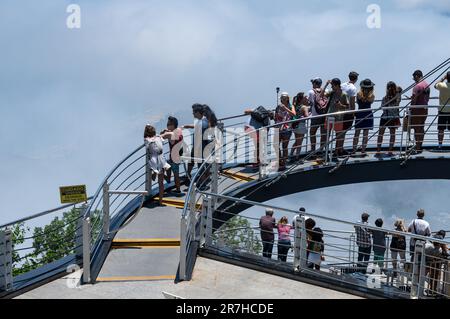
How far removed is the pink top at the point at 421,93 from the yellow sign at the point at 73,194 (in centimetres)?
856

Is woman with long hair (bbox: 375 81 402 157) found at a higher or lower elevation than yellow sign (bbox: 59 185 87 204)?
higher

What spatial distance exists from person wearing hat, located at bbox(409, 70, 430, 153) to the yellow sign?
799 cm

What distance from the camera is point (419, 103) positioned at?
62.2 ft

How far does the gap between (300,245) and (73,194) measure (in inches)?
153

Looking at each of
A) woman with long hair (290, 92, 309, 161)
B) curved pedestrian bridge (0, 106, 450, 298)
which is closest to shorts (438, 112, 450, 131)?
curved pedestrian bridge (0, 106, 450, 298)

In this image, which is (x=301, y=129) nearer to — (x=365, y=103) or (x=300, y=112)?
(x=300, y=112)

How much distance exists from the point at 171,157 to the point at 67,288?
15.7 feet

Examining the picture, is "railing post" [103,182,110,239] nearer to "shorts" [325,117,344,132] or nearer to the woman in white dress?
the woman in white dress

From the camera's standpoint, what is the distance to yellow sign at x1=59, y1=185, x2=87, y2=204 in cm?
1375

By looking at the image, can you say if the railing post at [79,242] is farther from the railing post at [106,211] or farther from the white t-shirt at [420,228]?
the white t-shirt at [420,228]

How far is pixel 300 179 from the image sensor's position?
18.8 m
